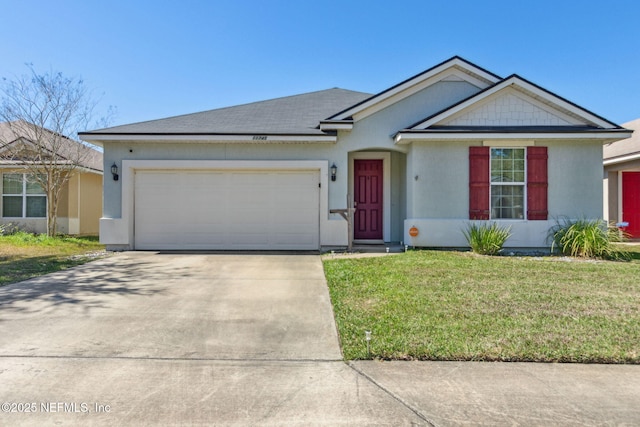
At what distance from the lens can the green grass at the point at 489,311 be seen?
382cm

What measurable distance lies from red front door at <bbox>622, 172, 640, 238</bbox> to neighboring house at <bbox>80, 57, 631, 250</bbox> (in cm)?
666

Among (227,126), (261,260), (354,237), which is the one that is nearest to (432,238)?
(354,237)

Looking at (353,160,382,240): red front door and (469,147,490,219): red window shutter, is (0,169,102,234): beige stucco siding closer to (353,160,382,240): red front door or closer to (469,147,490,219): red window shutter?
(353,160,382,240): red front door

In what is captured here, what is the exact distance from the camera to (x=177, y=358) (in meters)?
3.75

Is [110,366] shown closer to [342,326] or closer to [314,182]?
[342,326]

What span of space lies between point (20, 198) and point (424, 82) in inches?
609

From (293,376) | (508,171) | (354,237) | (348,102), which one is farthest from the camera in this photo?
(348,102)

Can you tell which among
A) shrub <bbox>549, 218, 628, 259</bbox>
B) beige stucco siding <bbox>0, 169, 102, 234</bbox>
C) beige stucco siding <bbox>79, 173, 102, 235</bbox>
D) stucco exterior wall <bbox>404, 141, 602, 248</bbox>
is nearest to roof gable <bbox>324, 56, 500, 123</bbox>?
stucco exterior wall <bbox>404, 141, 602, 248</bbox>

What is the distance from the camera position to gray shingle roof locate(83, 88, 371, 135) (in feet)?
34.7

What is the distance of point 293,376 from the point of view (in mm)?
3391

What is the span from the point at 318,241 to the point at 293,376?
24.6 ft

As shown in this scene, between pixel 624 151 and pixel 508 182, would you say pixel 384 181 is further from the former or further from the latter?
pixel 624 151

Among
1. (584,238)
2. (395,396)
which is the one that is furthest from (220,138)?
(584,238)

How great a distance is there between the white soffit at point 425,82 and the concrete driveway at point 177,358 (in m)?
5.93
